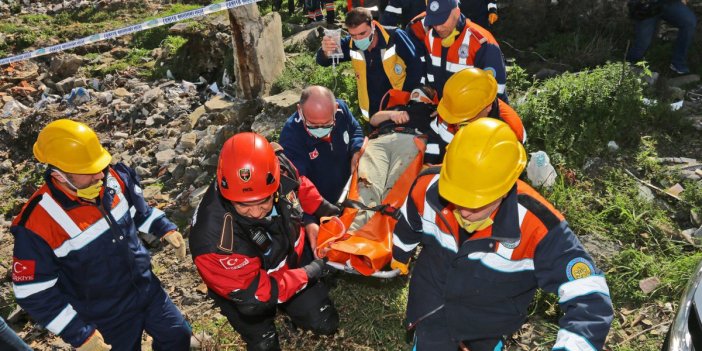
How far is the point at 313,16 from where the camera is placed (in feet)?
31.1

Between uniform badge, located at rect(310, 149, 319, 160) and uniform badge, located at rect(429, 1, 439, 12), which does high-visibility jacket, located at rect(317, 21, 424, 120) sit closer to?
uniform badge, located at rect(429, 1, 439, 12)

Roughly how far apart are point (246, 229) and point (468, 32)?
2431 mm

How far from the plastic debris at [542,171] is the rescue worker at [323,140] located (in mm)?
1651

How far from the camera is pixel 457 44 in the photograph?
4168mm

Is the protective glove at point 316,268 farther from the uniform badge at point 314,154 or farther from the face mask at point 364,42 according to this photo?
the face mask at point 364,42

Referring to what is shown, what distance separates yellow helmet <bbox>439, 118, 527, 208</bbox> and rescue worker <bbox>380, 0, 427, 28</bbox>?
4122 mm

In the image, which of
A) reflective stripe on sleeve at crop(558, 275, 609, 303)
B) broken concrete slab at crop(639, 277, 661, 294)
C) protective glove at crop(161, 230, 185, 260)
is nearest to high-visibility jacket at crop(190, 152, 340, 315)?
protective glove at crop(161, 230, 185, 260)

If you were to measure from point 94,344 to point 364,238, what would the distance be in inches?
68.0

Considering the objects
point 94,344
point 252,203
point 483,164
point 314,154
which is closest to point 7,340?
point 94,344

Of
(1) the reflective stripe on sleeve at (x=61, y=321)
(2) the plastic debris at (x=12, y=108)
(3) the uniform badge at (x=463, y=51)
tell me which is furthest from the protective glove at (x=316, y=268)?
(2) the plastic debris at (x=12, y=108)

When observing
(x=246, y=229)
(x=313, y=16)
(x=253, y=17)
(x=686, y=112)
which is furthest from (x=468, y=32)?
(x=313, y=16)

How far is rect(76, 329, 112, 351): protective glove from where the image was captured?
293 centimetres

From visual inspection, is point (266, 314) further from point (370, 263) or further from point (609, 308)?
point (609, 308)

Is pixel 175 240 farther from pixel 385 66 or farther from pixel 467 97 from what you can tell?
pixel 385 66
